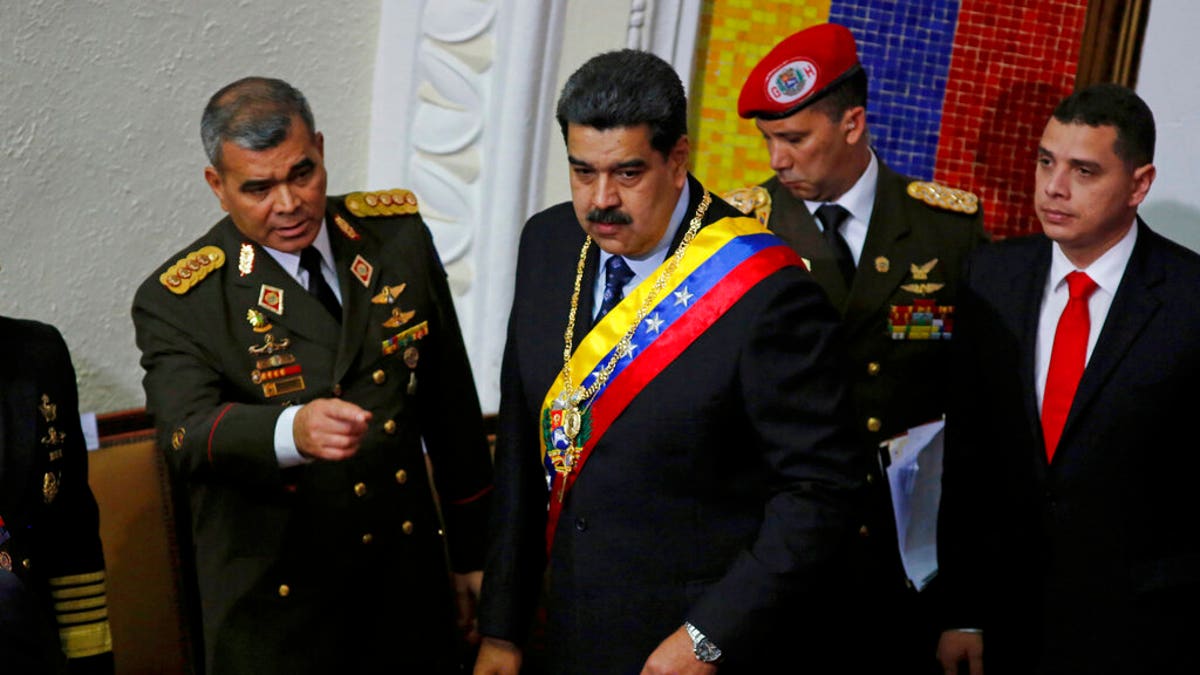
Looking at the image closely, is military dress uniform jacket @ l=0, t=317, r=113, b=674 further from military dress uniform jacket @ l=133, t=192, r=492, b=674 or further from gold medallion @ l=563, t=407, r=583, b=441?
gold medallion @ l=563, t=407, r=583, b=441

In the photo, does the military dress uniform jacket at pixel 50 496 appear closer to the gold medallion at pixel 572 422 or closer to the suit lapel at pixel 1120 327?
the gold medallion at pixel 572 422

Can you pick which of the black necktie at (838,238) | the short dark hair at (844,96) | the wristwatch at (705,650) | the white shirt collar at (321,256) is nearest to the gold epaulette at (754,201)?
the black necktie at (838,238)

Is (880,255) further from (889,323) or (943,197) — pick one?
(943,197)

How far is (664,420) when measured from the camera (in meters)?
2.20

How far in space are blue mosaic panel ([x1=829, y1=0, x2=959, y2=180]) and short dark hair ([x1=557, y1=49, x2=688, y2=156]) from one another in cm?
167

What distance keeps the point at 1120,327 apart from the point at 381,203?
54.7 inches

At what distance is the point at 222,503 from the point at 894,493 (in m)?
1.34

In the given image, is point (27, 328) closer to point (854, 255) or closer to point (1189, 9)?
point (854, 255)

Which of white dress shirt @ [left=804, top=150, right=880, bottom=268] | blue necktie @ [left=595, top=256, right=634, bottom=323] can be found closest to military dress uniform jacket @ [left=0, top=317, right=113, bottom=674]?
blue necktie @ [left=595, top=256, right=634, bottom=323]

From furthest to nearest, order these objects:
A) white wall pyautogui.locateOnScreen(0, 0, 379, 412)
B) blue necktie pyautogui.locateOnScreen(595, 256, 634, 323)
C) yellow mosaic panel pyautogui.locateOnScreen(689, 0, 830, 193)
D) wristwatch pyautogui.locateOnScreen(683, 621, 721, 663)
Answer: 1. yellow mosaic panel pyautogui.locateOnScreen(689, 0, 830, 193)
2. white wall pyautogui.locateOnScreen(0, 0, 379, 412)
3. blue necktie pyautogui.locateOnScreen(595, 256, 634, 323)
4. wristwatch pyautogui.locateOnScreen(683, 621, 721, 663)

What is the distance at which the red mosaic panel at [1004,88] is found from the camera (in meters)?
3.82

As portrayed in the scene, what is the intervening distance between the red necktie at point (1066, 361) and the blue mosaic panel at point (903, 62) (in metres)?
1.22

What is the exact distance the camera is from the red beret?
9.71 ft

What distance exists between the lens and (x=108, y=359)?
11.0 feet
